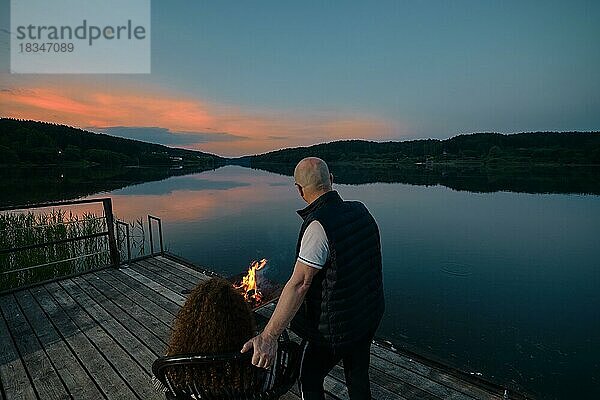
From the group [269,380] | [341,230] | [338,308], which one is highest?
[341,230]

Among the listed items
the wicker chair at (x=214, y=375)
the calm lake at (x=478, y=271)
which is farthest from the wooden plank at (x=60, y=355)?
the calm lake at (x=478, y=271)

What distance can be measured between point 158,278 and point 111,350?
7.72 ft

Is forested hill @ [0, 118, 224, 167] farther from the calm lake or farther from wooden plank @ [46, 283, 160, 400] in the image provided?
wooden plank @ [46, 283, 160, 400]

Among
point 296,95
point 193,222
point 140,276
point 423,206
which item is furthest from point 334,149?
point 140,276

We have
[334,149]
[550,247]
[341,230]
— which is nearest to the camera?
[341,230]

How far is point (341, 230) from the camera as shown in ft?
5.54

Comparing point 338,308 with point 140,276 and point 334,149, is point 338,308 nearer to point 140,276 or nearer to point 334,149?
point 140,276

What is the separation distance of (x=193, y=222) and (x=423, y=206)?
19459 mm

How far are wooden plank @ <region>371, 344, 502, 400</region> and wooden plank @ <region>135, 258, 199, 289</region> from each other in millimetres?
3363

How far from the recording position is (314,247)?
5.32 feet

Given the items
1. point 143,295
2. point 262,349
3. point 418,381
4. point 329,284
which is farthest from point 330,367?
point 143,295

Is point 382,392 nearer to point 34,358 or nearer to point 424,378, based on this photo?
point 424,378

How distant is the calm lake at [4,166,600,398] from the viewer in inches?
272

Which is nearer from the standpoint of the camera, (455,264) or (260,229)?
(455,264)
